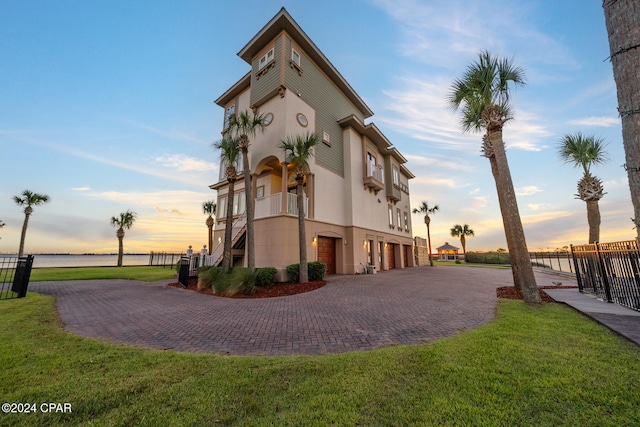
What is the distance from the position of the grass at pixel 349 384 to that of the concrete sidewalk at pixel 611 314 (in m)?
0.38

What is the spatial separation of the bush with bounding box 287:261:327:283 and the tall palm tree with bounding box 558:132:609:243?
15260mm

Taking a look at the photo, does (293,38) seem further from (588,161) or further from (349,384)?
(588,161)

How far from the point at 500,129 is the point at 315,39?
15801 mm

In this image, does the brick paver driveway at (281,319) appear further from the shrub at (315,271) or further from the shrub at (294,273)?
the shrub at (315,271)

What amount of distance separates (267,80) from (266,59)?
1796 millimetres

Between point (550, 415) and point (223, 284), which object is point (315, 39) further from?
point (550, 415)

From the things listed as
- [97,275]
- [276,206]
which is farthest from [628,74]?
[97,275]

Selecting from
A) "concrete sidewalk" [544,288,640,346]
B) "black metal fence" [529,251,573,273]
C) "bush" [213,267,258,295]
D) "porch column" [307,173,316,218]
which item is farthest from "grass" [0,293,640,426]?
"black metal fence" [529,251,573,273]

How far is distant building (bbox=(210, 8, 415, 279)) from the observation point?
1438cm

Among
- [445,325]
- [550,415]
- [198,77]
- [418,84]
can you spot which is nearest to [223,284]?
[445,325]

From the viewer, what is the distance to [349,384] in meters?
2.81

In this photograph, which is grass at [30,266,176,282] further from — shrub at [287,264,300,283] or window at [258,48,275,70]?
window at [258,48,275,70]

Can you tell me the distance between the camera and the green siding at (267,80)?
1526 cm

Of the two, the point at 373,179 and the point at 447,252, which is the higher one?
the point at 373,179
